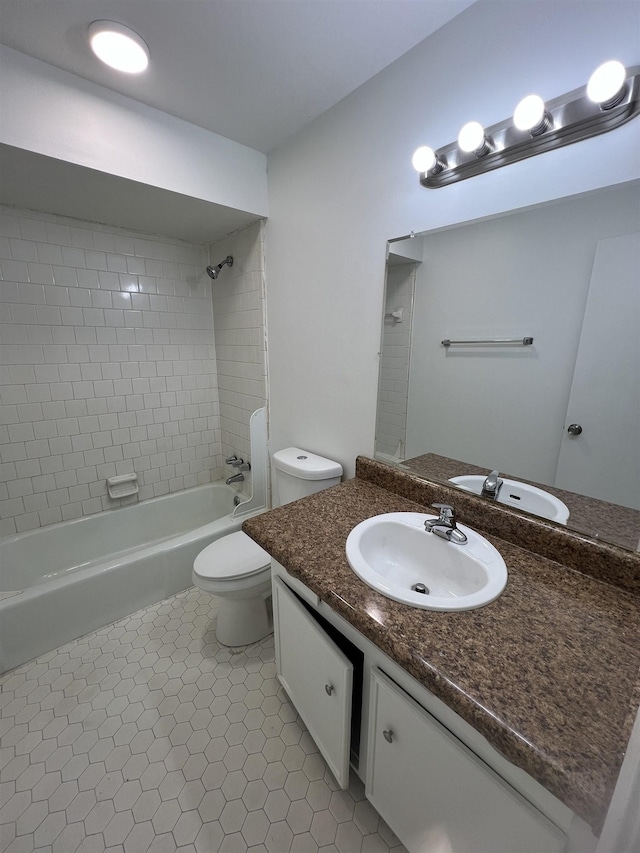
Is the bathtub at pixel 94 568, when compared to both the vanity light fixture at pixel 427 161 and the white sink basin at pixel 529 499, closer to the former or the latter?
the white sink basin at pixel 529 499

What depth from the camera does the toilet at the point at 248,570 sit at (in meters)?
1.48

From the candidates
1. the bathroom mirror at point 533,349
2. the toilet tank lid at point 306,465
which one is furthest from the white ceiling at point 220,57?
the toilet tank lid at point 306,465

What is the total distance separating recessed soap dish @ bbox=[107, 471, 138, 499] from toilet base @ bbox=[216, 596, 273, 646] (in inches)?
42.9

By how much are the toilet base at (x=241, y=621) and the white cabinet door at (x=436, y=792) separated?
819mm

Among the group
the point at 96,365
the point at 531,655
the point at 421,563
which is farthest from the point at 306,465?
the point at 96,365

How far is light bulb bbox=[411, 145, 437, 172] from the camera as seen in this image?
3.30 ft

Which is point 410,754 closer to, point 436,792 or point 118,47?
point 436,792

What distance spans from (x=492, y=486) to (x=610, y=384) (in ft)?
1.32

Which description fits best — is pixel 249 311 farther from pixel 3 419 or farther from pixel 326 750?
pixel 326 750

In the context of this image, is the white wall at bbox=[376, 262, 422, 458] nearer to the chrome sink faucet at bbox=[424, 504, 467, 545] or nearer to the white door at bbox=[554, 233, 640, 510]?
the chrome sink faucet at bbox=[424, 504, 467, 545]

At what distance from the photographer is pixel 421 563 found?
102 centimetres

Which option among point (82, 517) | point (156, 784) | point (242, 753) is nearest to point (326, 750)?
point (242, 753)

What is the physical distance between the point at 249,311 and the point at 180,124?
86 centimetres

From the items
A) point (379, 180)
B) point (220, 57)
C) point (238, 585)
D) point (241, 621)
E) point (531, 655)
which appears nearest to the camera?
point (531, 655)
